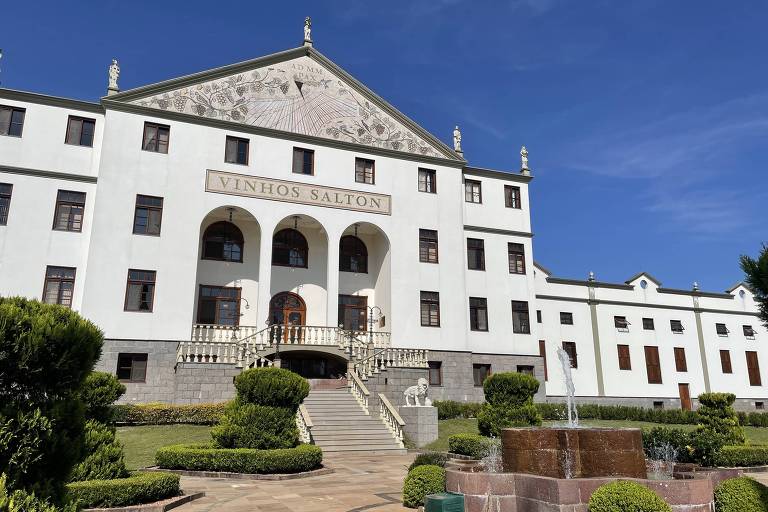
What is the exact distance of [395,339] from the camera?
2961 centimetres

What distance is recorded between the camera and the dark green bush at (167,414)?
71.4 ft

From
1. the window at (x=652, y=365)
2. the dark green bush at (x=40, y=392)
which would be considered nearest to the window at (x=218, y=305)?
the dark green bush at (x=40, y=392)

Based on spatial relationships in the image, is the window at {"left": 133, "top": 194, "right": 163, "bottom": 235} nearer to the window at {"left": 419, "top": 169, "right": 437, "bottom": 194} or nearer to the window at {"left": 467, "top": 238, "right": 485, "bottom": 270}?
the window at {"left": 419, "top": 169, "right": 437, "bottom": 194}

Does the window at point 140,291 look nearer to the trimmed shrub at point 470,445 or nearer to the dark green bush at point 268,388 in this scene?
the dark green bush at point 268,388

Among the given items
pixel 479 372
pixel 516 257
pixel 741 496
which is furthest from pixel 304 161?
pixel 741 496

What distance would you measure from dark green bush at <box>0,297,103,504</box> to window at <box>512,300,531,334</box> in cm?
2876

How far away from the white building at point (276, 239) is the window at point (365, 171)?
9cm

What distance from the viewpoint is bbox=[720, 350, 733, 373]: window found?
4088 cm

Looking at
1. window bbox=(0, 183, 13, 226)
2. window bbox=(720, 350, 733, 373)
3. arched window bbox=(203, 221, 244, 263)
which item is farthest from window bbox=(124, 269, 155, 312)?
window bbox=(720, 350, 733, 373)

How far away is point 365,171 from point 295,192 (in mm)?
4491

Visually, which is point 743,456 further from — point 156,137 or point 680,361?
point 156,137

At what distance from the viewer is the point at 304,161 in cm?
3000

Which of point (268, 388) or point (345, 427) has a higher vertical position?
point (268, 388)

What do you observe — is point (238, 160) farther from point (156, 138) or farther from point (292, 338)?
point (292, 338)
